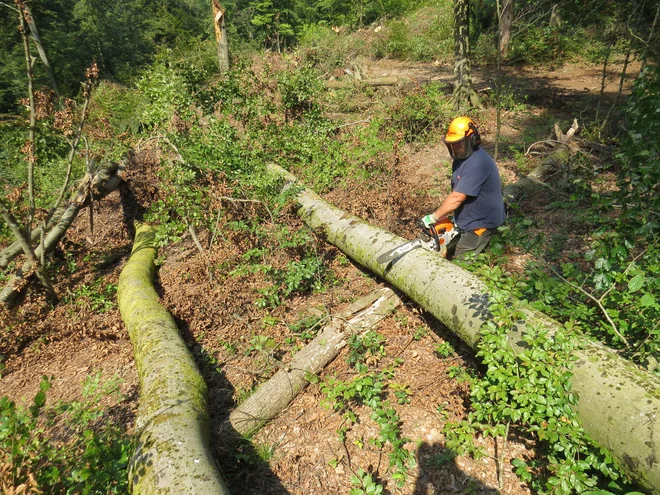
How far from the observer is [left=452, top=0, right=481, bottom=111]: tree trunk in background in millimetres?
8523

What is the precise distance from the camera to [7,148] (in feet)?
33.6

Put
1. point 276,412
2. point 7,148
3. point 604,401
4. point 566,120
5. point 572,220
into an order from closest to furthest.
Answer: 1. point 604,401
2. point 276,412
3. point 572,220
4. point 566,120
5. point 7,148

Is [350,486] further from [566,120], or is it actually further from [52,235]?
[566,120]

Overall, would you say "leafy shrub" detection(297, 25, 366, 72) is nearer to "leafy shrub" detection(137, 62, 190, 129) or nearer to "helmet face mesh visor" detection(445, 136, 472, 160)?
"leafy shrub" detection(137, 62, 190, 129)

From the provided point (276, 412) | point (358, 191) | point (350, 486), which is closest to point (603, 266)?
point (350, 486)

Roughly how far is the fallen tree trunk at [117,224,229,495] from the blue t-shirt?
11.0 feet

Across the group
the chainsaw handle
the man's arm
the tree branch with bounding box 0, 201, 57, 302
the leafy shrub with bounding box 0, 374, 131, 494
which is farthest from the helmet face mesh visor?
the tree branch with bounding box 0, 201, 57, 302

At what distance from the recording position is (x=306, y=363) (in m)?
3.49

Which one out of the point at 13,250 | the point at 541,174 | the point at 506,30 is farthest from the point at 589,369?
the point at 506,30

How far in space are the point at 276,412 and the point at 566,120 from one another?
8990 millimetres

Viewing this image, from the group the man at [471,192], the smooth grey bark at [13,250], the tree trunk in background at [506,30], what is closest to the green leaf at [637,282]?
the man at [471,192]

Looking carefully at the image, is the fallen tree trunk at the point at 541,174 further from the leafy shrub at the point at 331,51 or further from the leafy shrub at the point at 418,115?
the leafy shrub at the point at 331,51

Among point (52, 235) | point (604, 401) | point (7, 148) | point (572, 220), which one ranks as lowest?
point (572, 220)

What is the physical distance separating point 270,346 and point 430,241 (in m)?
2.19
